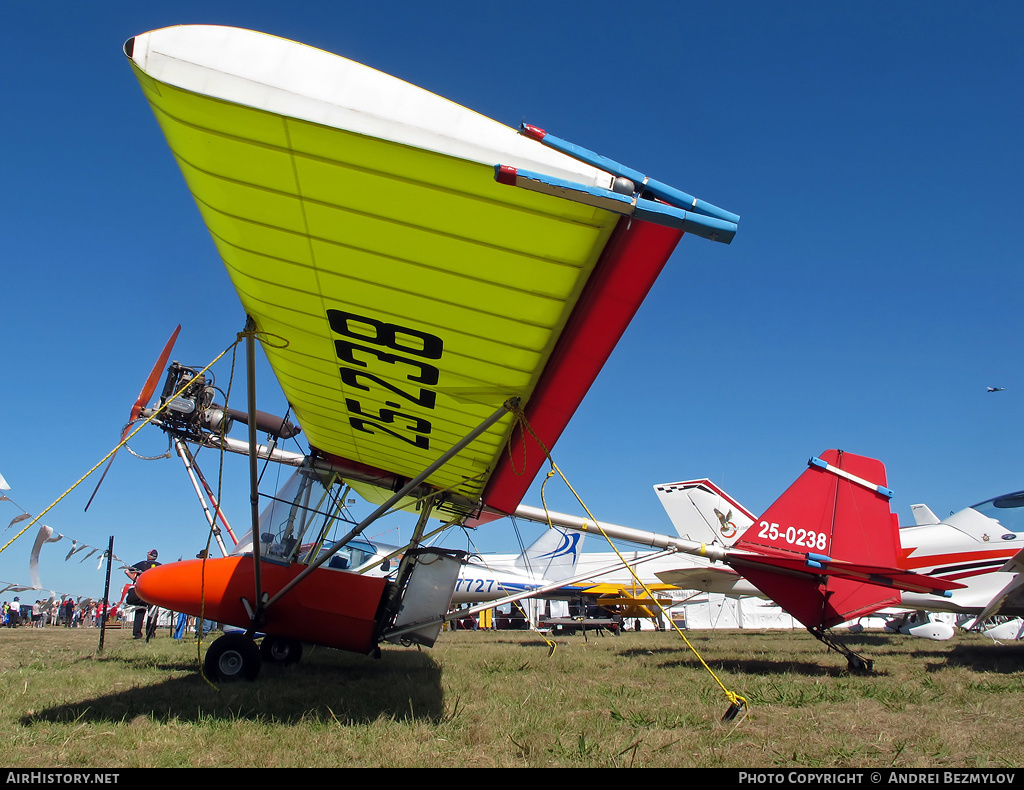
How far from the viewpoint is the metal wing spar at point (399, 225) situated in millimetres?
2301

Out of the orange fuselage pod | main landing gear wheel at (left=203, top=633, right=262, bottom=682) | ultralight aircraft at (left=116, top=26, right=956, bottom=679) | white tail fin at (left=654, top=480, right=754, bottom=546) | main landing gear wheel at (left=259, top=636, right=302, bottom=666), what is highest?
ultralight aircraft at (left=116, top=26, right=956, bottom=679)

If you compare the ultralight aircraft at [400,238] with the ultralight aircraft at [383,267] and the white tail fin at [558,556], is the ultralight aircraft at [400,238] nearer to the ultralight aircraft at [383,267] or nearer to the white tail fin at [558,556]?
the ultralight aircraft at [383,267]

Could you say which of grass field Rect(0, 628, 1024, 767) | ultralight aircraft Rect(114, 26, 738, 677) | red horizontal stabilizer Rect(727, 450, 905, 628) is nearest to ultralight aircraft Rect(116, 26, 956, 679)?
ultralight aircraft Rect(114, 26, 738, 677)

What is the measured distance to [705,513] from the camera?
14.9 m

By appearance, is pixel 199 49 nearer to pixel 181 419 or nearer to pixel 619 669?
pixel 181 419

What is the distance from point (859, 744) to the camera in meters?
3.63

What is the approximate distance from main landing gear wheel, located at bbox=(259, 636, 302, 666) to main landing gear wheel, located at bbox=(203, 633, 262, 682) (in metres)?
1.65

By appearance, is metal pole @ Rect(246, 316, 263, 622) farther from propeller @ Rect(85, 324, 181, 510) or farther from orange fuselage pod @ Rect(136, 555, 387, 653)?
propeller @ Rect(85, 324, 181, 510)

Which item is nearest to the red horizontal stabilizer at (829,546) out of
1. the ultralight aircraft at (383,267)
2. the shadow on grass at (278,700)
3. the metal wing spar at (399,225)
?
the ultralight aircraft at (383,267)

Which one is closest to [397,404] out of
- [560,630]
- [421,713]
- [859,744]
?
[421,713]

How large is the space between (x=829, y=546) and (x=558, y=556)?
46.3 feet

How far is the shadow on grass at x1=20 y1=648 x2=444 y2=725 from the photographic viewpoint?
162 inches

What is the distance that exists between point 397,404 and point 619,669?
19.3 ft

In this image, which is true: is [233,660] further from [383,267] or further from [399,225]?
[399,225]
